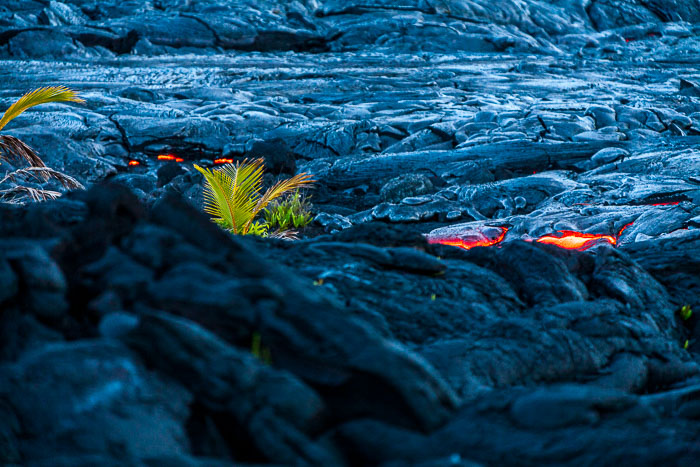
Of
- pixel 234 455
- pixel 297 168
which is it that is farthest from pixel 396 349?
pixel 297 168

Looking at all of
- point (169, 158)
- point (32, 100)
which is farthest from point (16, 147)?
point (169, 158)

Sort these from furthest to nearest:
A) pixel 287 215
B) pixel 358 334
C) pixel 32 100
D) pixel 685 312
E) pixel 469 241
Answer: pixel 287 215, pixel 469 241, pixel 32 100, pixel 685 312, pixel 358 334

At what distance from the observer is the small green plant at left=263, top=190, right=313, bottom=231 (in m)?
8.99

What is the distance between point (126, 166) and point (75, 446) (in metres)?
11.6

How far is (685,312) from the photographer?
12.4ft

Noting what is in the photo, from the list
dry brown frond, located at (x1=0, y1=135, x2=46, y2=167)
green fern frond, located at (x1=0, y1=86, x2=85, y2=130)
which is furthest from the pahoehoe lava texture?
green fern frond, located at (x1=0, y1=86, x2=85, y2=130)

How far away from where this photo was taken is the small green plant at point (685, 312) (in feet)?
12.3

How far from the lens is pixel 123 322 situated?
1.79m

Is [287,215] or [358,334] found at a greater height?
[358,334]

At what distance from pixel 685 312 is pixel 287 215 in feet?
20.4

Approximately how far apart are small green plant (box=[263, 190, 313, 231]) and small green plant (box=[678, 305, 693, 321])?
6018 mm

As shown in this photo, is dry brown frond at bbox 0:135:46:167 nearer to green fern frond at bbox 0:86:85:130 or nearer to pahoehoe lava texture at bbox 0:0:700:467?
green fern frond at bbox 0:86:85:130

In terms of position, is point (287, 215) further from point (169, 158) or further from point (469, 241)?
point (169, 158)

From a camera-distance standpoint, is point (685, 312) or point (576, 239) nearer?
point (685, 312)
